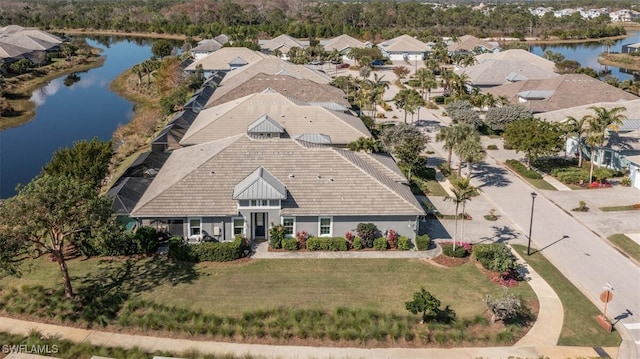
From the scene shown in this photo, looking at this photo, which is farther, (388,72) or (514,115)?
(388,72)

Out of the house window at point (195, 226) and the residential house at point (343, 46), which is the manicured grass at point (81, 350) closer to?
the house window at point (195, 226)

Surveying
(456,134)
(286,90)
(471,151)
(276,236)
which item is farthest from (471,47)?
(276,236)

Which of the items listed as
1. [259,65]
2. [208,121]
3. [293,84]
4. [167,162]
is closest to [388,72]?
[259,65]

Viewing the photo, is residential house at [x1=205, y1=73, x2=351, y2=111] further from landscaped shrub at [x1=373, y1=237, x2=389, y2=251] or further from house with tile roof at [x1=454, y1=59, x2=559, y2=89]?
landscaped shrub at [x1=373, y1=237, x2=389, y2=251]

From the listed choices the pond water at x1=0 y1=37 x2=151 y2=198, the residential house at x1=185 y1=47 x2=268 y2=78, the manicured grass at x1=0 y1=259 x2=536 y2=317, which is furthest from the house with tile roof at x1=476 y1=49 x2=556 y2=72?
the manicured grass at x1=0 y1=259 x2=536 y2=317

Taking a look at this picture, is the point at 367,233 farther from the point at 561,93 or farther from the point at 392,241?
the point at 561,93

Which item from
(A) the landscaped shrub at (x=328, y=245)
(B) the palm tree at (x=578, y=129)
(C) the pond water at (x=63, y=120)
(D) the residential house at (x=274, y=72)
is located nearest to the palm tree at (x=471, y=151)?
(B) the palm tree at (x=578, y=129)

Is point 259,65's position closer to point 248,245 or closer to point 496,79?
point 496,79
